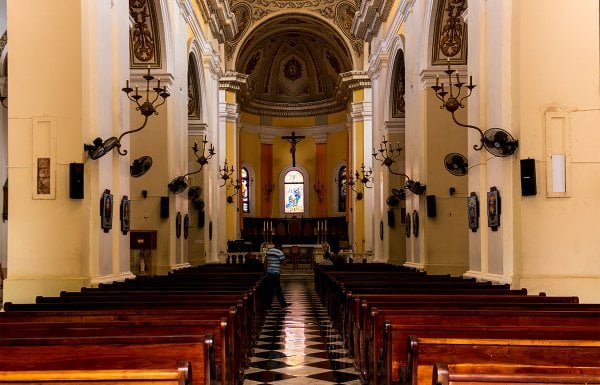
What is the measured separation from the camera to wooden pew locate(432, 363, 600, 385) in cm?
270

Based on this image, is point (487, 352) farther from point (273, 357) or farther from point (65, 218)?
point (65, 218)

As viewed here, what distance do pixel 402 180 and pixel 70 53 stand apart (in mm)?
11488

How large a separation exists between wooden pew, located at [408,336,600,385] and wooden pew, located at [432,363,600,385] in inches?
34.3

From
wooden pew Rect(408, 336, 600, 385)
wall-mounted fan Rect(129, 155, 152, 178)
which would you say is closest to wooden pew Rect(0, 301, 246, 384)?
wooden pew Rect(408, 336, 600, 385)

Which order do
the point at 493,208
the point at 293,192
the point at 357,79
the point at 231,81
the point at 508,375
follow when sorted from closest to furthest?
the point at 508,375 < the point at 493,208 < the point at 357,79 < the point at 231,81 < the point at 293,192

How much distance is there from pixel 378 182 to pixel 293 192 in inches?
535

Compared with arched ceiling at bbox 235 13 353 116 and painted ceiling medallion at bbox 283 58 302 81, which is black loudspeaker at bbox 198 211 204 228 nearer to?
arched ceiling at bbox 235 13 353 116

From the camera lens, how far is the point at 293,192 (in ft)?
113

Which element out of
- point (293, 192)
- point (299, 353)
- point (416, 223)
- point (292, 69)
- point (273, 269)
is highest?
point (292, 69)

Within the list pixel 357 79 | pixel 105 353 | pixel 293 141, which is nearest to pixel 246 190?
pixel 293 141

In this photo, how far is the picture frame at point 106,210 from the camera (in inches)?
369

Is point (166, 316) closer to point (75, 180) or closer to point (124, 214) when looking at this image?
point (75, 180)

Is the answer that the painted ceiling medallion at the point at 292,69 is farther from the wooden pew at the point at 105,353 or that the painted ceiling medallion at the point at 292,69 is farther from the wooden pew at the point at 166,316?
the wooden pew at the point at 105,353

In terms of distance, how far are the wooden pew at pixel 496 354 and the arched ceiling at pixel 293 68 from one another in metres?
25.3
